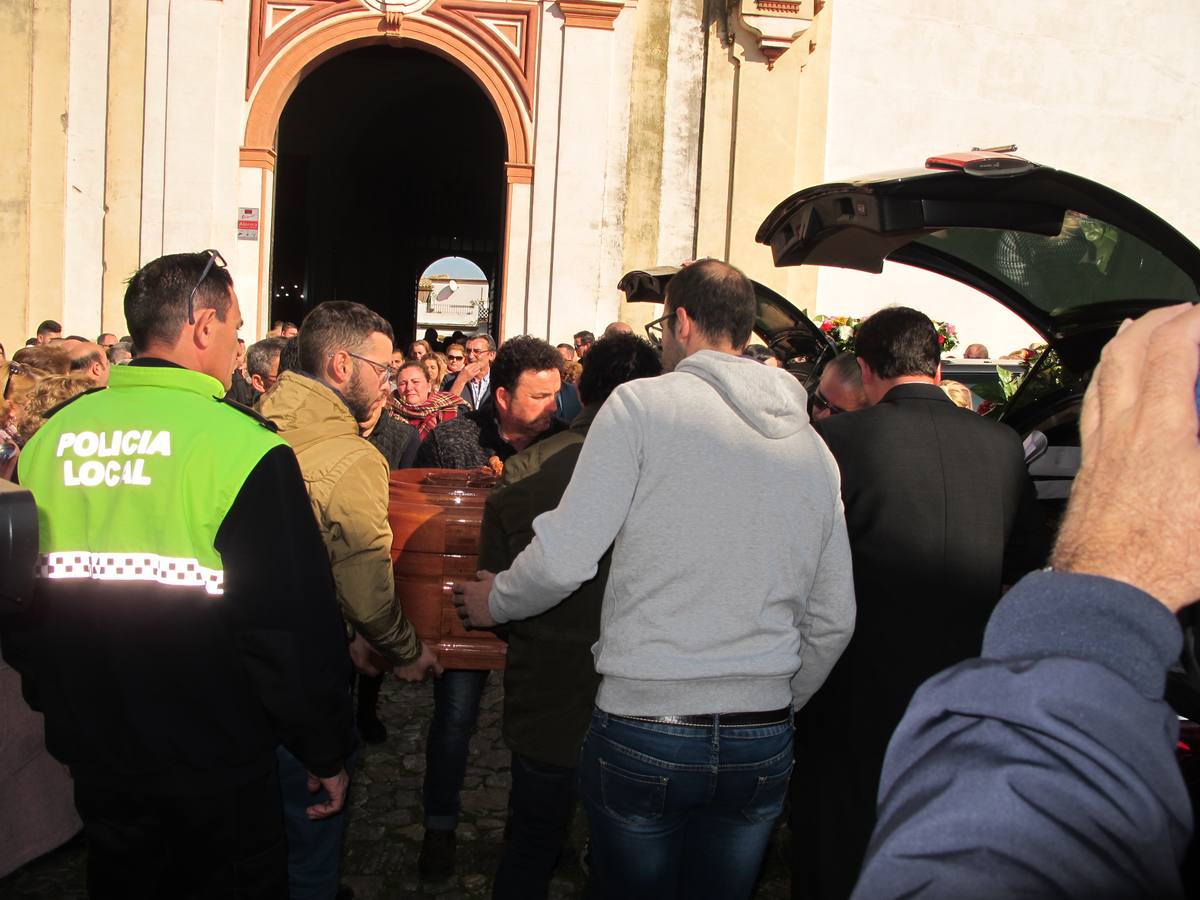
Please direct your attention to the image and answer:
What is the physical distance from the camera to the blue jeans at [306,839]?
126 inches

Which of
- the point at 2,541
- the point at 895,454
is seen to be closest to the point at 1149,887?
the point at 2,541

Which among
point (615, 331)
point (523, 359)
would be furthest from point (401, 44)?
point (615, 331)

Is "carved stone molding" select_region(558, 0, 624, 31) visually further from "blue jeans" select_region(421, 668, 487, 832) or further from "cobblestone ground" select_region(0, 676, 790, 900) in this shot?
"blue jeans" select_region(421, 668, 487, 832)

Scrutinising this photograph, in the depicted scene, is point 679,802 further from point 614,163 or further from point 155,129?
point 155,129

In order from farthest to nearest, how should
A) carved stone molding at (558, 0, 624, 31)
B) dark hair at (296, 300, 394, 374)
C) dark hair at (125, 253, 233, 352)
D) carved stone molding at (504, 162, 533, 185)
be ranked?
carved stone molding at (504, 162, 533, 185) < carved stone molding at (558, 0, 624, 31) < dark hair at (296, 300, 394, 374) < dark hair at (125, 253, 233, 352)

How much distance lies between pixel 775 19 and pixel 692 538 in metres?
11.3

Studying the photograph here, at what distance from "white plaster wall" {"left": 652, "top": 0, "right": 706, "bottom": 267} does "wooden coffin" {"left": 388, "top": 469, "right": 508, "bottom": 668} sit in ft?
31.9

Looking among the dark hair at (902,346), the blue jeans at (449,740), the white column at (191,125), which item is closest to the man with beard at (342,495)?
the blue jeans at (449,740)

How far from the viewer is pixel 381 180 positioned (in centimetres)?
2542

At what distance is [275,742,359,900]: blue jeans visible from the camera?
3203 mm

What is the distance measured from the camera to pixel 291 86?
13.0m

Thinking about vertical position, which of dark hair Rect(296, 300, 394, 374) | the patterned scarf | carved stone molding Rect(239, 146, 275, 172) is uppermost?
carved stone molding Rect(239, 146, 275, 172)

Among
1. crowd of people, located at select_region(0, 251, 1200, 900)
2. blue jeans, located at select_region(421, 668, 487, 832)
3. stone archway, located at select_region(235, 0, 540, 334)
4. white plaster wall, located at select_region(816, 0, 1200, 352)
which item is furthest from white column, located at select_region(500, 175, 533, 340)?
crowd of people, located at select_region(0, 251, 1200, 900)

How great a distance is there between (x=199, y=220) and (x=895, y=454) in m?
11.4
